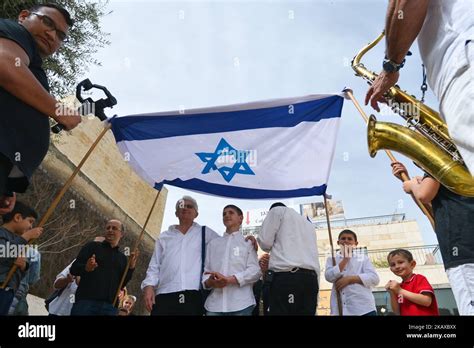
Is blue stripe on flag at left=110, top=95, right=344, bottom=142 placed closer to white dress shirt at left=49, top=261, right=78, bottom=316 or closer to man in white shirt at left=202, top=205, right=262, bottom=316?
man in white shirt at left=202, top=205, right=262, bottom=316

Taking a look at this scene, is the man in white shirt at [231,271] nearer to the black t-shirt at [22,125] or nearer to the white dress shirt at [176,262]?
the white dress shirt at [176,262]

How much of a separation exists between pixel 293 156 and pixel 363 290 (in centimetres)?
180

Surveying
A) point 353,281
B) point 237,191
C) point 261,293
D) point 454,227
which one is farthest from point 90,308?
point 454,227

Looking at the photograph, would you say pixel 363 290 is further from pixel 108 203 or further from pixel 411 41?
pixel 108 203

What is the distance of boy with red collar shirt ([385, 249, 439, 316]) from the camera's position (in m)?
3.85

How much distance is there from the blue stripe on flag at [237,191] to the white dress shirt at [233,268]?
0.78 meters

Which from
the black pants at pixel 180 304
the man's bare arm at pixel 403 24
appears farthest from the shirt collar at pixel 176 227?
the man's bare arm at pixel 403 24

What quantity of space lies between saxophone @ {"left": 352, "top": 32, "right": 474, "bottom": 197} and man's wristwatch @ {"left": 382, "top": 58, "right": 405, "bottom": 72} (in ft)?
2.48

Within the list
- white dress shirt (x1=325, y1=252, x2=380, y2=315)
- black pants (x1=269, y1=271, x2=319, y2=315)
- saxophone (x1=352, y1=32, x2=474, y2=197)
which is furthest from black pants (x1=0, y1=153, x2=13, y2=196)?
white dress shirt (x1=325, y1=252, x2=380, y2=315)

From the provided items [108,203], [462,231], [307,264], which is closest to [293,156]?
[307,264]

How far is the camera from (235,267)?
14.9 ft

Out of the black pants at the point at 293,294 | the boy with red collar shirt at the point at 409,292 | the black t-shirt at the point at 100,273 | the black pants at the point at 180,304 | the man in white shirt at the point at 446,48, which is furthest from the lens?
the black t-shirt at the point at 100,273

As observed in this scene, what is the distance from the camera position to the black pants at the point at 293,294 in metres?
4.11

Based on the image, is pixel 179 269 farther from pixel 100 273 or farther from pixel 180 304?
pixel 100 273
